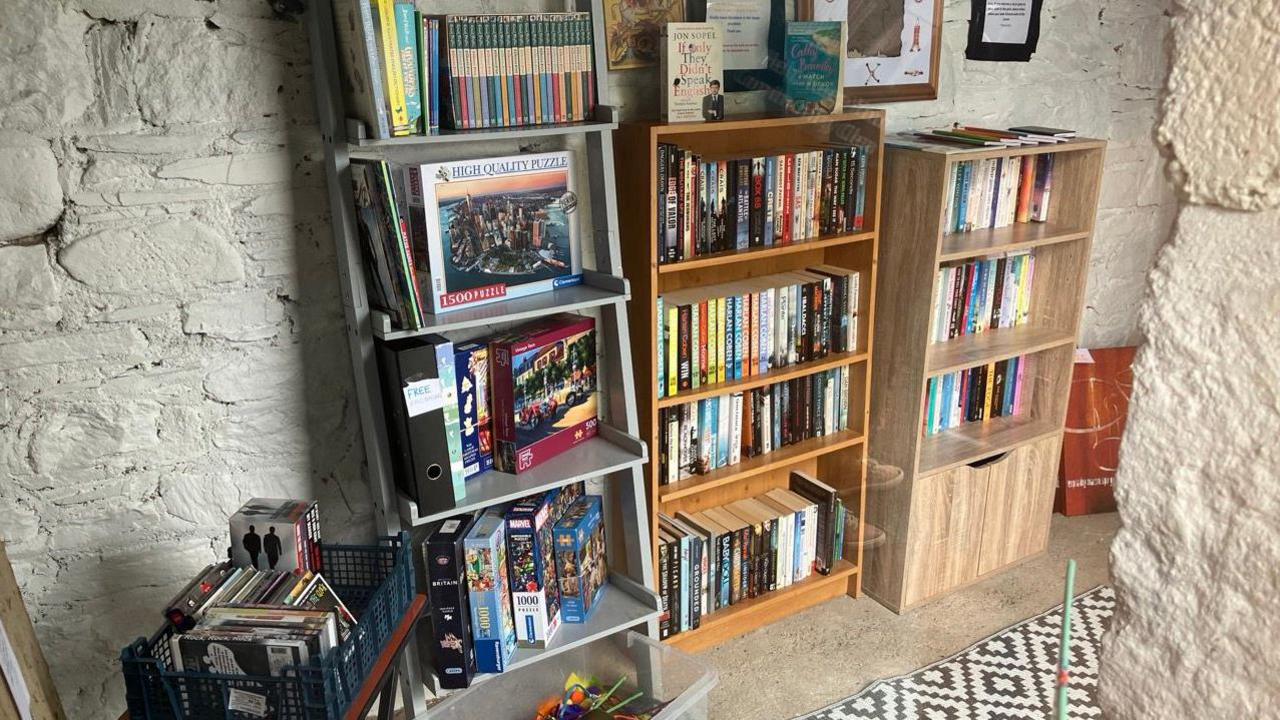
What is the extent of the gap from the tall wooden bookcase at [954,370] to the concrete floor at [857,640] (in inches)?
2.3

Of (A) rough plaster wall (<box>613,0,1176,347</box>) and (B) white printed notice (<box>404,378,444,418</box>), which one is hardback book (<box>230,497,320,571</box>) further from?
(A) rough plaster wall (<box>613,0,1176,347</box>)

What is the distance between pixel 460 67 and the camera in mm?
1589

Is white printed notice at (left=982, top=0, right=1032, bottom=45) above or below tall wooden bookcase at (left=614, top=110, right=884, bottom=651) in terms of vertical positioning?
above

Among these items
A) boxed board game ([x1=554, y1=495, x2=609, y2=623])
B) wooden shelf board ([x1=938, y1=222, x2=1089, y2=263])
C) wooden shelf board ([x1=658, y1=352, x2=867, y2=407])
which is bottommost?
boxed board game ([x1=554, y1=495, x2=609, y2=623])

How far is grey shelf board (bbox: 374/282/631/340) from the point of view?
1.62 meters

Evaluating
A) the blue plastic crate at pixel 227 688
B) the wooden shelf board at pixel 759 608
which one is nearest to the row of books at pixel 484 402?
the blue plastic crate at pixel 227 688

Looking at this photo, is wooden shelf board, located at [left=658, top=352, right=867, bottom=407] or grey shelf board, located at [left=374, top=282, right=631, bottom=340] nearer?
grey shelf board, located at [left=374, top=282, right=631, bottom=340]

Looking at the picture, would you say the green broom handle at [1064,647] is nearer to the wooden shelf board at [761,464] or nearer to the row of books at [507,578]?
the row of books at [507,578]

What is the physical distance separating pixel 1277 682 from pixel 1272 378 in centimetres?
17

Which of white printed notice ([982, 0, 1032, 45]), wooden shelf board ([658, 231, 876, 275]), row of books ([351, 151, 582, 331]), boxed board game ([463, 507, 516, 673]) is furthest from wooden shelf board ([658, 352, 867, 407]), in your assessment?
white printed notice ([982, 0, 1032, 45])

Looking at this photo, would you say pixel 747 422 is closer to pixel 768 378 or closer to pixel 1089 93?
pixel 768 378

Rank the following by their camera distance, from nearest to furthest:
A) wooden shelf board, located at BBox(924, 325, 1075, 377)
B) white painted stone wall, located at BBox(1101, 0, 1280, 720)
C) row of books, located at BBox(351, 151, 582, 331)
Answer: white painted stone wall, located at BBox(1101, 0, 1280, 720), row of books, located at BBox(351, 151, 582, 331), wooden shelf board, located at BBox(924, 325, 1075, 377)

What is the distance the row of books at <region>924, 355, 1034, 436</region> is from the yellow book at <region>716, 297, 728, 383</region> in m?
0.64

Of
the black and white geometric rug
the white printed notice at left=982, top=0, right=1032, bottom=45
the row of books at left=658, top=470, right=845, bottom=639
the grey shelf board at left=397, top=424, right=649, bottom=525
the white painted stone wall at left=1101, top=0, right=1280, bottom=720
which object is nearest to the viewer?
the white painted stone wall at left=1101, top=0, right=1280, bottom=720
